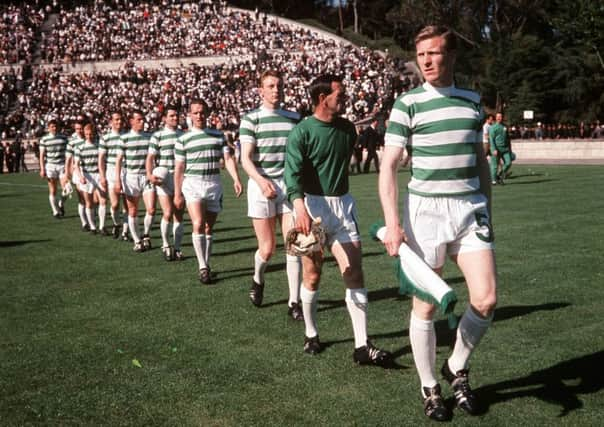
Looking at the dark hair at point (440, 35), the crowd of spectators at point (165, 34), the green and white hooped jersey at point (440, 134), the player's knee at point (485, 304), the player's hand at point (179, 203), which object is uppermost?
the crowd of spectators at point (165, 34)

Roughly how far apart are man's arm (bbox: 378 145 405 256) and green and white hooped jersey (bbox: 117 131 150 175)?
319 inches

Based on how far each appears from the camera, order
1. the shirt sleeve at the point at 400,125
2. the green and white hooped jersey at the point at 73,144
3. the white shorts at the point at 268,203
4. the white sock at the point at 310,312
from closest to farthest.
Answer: the shirt sleeve at the point at 400,125 → the white sock at the point at 310,312 → the white shorts at the point at 268,203 → the green and white hooped jersey at the point at 73,144

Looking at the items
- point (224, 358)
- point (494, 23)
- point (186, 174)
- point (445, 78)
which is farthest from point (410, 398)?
point (494, 23)

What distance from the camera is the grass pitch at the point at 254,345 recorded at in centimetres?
427

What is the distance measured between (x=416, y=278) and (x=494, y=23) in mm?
51995

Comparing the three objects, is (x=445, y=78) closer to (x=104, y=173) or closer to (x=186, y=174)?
(x=186, y=174)

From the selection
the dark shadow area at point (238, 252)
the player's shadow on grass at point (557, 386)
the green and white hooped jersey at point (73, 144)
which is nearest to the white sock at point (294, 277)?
the player's shadow on grass at point (557, 386)

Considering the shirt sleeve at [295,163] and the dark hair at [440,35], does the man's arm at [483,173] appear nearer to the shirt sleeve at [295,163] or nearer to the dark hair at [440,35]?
the dark hair at [440,35]

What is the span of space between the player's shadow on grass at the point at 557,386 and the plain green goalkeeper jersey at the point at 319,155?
1.84 metres

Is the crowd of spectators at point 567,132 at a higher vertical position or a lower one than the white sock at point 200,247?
higher

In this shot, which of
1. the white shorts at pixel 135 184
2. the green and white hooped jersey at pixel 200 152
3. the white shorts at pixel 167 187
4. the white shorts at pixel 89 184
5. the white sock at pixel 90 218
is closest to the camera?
the green and white hooped jersey at pixel 200 152

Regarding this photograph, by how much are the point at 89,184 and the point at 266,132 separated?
8281 mm

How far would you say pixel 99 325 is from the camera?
21.4 feet

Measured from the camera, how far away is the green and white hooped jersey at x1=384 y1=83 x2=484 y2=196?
12.9ft
